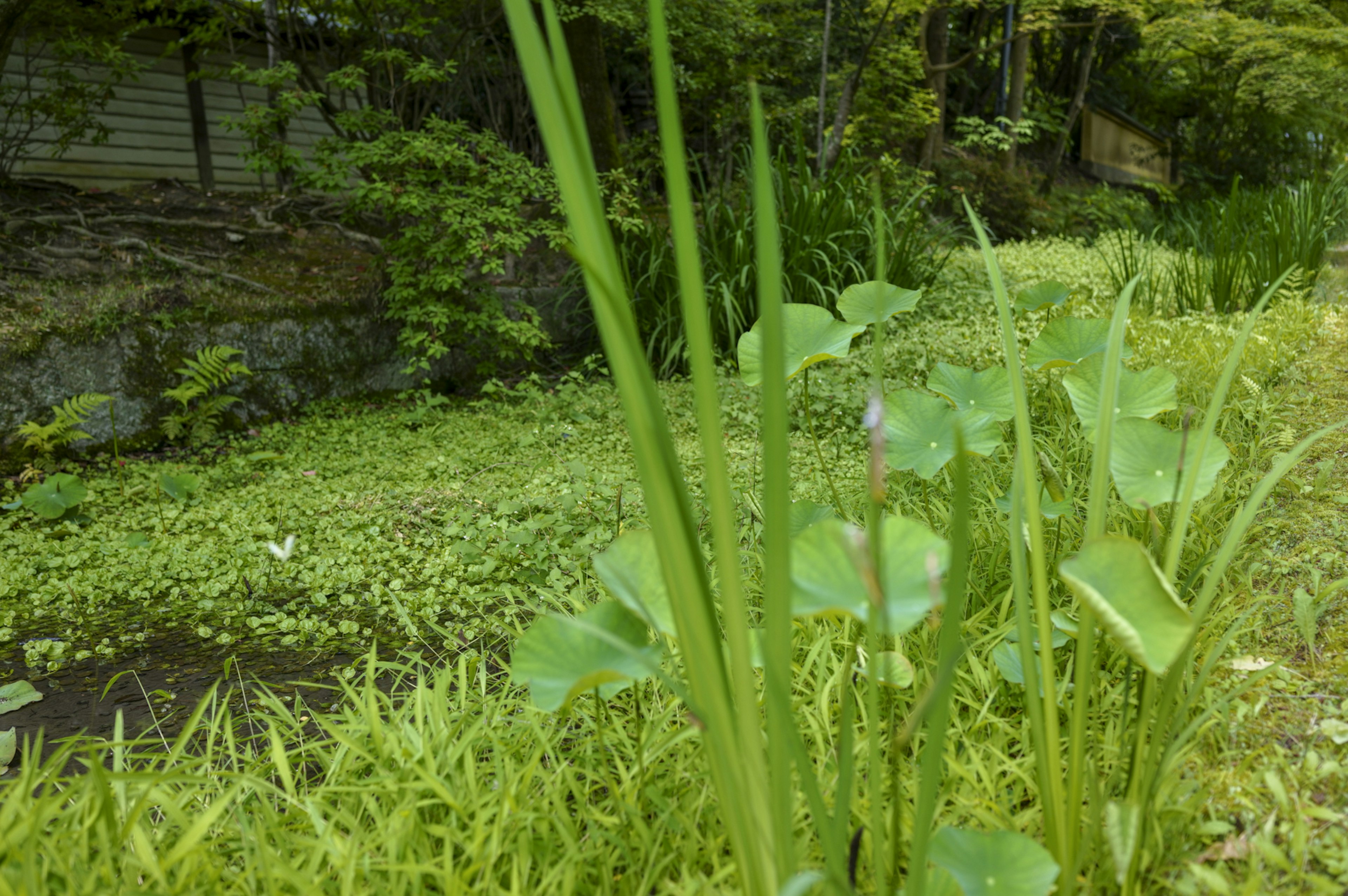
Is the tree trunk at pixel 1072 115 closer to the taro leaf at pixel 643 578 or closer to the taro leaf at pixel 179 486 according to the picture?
the taro leaf at pixel 179 486

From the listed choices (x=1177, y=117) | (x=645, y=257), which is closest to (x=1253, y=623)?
(x=645, y=257)

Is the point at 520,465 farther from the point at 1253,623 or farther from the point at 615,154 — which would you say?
the point at 615,154

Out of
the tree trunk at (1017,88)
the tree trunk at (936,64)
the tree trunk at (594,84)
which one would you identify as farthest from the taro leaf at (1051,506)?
the tree trunk at (1017,88)

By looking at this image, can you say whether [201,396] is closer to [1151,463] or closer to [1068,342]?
[1068,342]

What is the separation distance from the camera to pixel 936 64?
10523 mm

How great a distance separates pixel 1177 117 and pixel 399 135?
60.3 ft

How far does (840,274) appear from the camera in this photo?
497cm

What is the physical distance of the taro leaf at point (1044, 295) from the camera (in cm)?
167

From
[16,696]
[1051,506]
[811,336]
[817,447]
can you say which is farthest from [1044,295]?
[16,696]

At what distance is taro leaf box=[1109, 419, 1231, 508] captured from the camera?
1101mm

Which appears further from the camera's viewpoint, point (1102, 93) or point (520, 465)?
point (1102, 93)

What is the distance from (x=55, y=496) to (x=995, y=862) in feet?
11.8

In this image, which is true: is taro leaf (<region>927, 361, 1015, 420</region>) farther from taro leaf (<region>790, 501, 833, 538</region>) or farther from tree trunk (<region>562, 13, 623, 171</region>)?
tree trunk (<region>562, 13, 623, 171</region>)

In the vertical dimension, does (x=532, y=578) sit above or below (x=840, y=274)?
below
